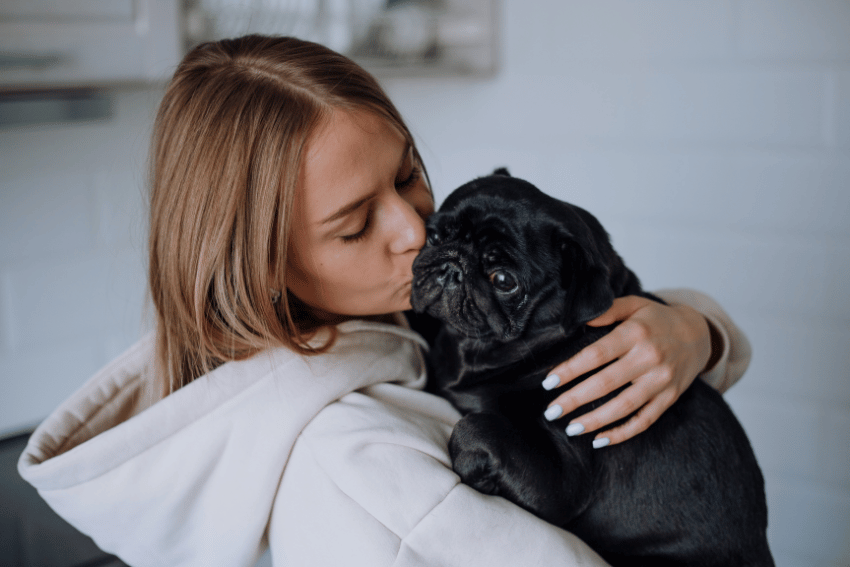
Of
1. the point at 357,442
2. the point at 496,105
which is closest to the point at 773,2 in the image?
the point at 496,105

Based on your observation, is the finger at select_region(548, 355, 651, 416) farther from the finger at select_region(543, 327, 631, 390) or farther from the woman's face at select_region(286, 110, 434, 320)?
the woman's face at select_region(286, 110, 434, 320)

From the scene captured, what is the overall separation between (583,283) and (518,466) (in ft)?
0.86

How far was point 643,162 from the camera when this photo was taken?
2.02 metres

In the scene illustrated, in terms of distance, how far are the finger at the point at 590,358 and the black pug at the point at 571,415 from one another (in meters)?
0.04

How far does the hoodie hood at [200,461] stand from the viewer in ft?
3.00

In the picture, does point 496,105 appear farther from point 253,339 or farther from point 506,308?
point 253,339

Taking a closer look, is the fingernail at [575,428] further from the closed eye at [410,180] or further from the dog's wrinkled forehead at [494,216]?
the closed eye at [410,180]

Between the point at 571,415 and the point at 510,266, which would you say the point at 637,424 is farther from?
the point at 510,266

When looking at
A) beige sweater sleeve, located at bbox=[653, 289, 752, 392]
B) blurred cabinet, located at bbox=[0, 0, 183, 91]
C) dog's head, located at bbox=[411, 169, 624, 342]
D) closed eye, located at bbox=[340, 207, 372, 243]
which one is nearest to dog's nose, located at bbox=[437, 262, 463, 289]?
dog's head, located at bbox=[411, 169, 624, 342]

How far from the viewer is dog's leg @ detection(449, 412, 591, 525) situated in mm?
914

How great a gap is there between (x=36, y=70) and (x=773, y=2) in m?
1.67

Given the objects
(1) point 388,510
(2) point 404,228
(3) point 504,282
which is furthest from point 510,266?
(1) point 388,510

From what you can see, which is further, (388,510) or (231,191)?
(231,191)

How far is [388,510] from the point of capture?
0.83 meters
